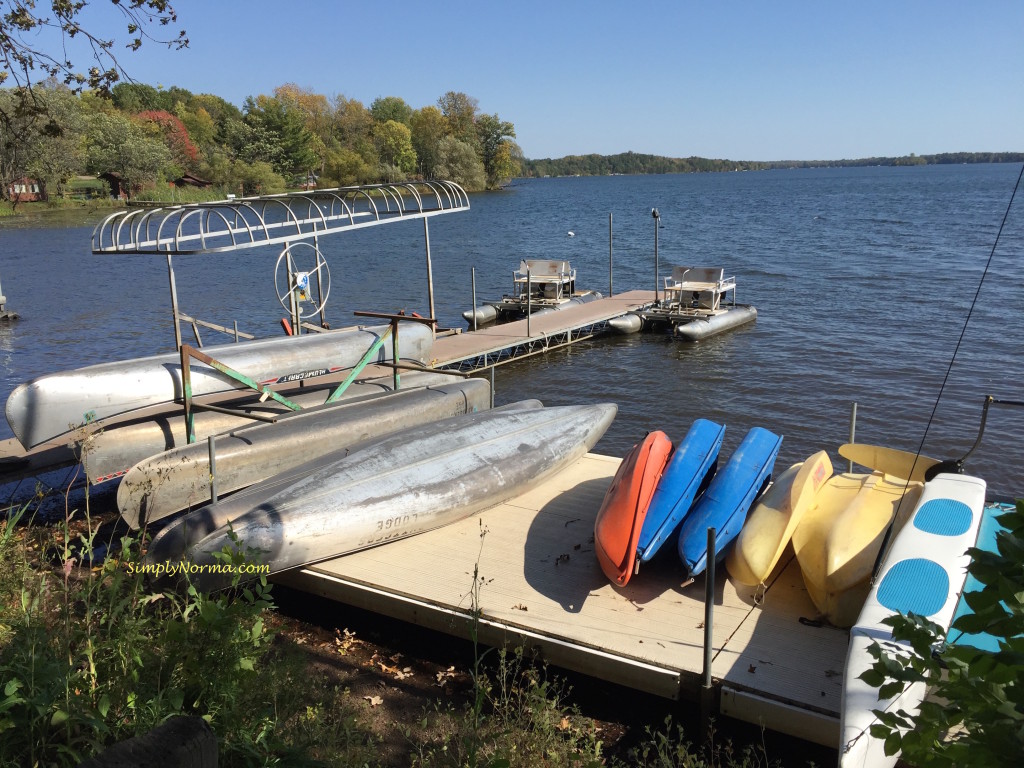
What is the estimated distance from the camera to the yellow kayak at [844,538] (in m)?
6.71

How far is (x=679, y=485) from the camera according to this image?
26.1 ft

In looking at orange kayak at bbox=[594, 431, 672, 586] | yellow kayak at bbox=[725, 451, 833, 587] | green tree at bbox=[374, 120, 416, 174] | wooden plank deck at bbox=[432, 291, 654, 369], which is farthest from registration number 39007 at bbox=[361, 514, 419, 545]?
green tree at bbox=[374, 120, 416, 174]

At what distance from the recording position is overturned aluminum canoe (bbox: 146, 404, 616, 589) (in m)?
7.48

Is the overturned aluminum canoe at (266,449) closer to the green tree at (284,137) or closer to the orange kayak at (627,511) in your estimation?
the orange kayak at (627,511)

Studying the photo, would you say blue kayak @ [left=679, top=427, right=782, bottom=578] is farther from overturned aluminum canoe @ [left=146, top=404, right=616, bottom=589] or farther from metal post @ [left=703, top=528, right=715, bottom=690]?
overturned aluminum canoe @ [left=146, top=404, right=616, bottom=589]

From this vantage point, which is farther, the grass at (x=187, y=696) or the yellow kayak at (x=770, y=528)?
the yellow kayak at (x=770, y=528)

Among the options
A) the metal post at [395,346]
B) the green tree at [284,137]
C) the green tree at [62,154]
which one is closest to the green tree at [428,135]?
the green tree at [284,137]

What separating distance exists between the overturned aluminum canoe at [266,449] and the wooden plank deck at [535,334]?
222 inches

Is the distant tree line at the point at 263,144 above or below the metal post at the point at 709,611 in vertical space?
above

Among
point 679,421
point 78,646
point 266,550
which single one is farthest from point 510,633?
point 679,421

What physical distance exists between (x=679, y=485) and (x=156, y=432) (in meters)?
6.40

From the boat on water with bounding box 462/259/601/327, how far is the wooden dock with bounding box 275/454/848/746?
17.4 m

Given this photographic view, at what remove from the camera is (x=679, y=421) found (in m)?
17.1

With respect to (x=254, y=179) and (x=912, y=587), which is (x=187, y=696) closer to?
(x=912, y=587)
